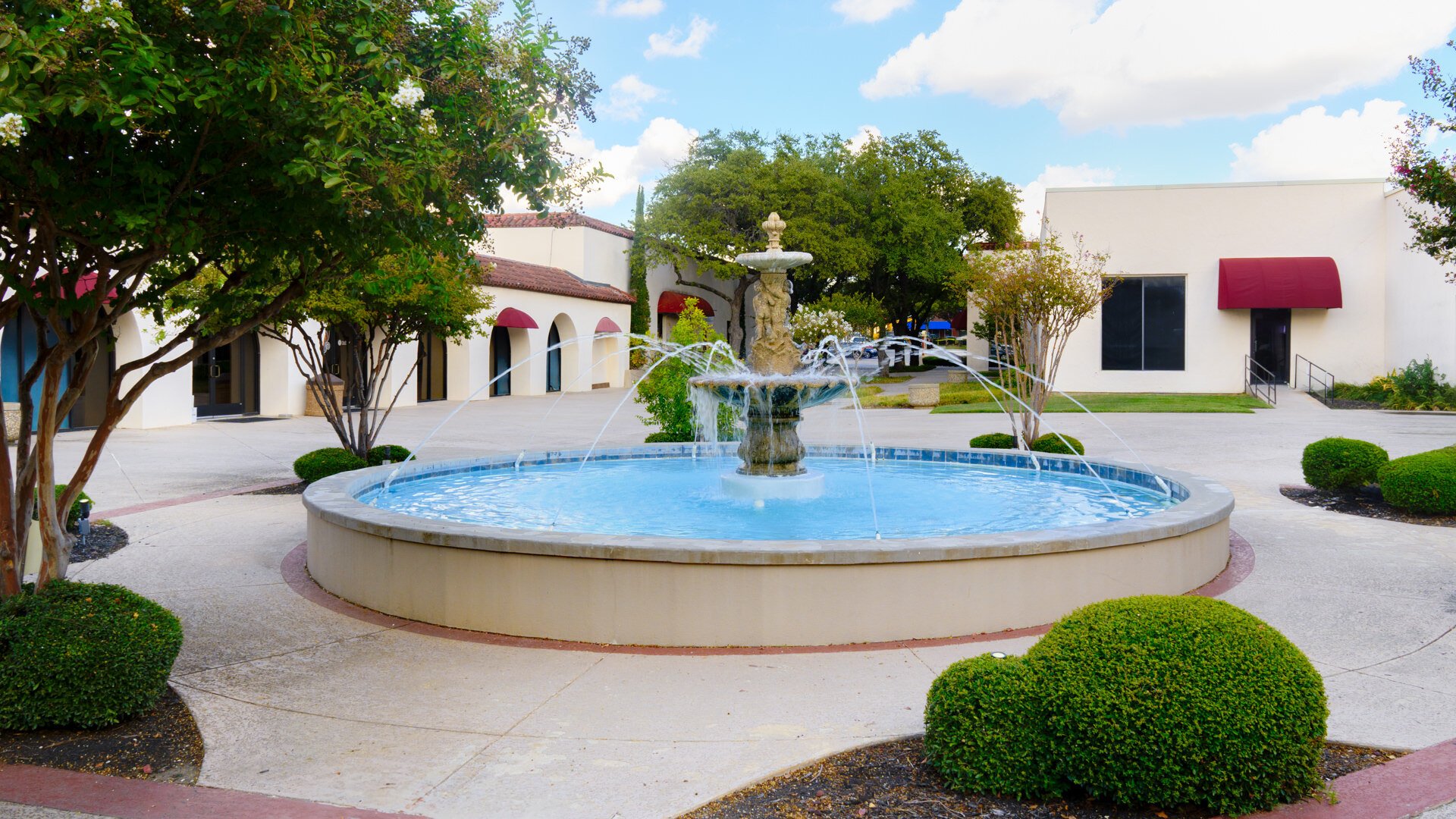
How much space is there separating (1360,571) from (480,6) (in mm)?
8373

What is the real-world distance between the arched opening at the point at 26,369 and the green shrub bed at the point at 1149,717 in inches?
902

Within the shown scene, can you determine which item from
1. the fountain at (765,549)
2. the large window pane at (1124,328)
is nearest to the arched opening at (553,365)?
the large window pane at (1124,328)

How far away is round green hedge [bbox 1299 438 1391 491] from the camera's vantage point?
13133mm

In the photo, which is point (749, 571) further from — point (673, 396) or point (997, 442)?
point (997, 442)

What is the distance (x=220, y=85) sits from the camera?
4.85m

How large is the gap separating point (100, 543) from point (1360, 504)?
14242 mm

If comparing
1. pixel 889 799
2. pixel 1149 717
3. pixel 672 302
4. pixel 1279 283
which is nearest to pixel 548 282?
pixel 672 302

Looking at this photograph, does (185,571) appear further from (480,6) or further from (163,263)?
(480,6)

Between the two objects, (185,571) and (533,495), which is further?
(533,495)

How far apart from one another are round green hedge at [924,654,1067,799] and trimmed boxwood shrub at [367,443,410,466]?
11.9 metres

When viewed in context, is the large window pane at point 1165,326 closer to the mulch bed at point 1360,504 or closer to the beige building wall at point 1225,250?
the beige building wall at point 1225,250

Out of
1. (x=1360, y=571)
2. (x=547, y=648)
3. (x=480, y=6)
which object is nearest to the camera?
(x=480, y=6)

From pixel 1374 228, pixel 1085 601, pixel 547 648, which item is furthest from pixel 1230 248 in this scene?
pixel 547 648

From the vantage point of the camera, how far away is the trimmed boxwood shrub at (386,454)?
15.0 meters
